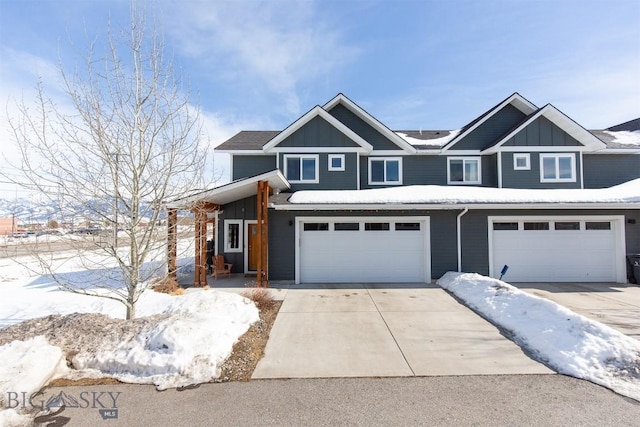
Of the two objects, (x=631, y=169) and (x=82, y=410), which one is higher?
(x=631, y=169)

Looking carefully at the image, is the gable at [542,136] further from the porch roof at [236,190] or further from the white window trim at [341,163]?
the porch roof at [236,190]

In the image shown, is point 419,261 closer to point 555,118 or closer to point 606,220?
point 606,220

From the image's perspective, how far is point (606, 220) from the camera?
1070cm

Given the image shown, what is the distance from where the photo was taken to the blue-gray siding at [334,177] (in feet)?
42.7

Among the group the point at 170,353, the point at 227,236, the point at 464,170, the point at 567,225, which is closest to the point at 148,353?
the point at 170,353

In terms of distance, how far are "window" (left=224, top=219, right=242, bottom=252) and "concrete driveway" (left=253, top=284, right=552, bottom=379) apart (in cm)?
520

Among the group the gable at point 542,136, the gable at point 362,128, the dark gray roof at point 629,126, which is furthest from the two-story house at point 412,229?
the dark gray roof at point 629,126

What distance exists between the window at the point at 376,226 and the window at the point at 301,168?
3489mm

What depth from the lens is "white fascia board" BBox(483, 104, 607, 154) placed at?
507 inches

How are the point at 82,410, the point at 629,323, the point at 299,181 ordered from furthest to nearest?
the point at 299,181, the point at 629,323, the point at 82,410

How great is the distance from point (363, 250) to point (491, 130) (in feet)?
30.6

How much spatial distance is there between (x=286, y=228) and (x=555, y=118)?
42.3ft

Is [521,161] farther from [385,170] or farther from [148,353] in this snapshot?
[148,353]

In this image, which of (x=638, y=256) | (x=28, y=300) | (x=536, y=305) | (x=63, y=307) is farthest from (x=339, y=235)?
(x=638, y=256)
